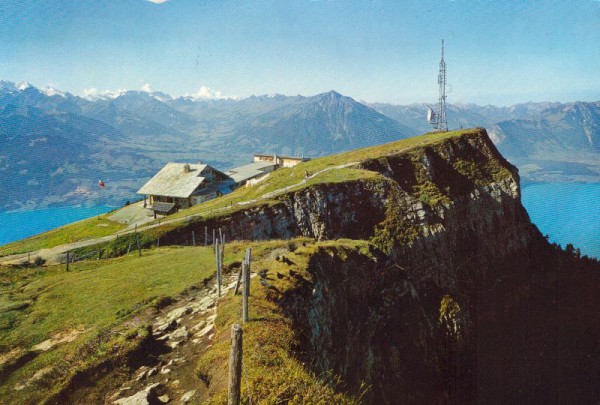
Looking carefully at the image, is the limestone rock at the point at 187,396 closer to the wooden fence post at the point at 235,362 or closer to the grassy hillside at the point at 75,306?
the wooden fence post at the point at 235,362

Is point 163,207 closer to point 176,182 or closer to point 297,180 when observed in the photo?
point 176,182

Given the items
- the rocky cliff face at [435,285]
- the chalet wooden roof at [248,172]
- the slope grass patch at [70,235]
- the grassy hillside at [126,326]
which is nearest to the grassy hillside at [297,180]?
the rocky cliff face at [435,285]

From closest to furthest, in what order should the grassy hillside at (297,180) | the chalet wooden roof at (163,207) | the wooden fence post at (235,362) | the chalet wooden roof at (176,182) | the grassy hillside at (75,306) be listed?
the wooden fence post at (235,362)
the grassy hillside at (75,306)
the grassy hillside at (297,180)
the chalet wooden roof at (163,207)
the chalet wooden roof at (176,182)

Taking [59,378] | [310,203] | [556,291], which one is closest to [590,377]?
[556,291]

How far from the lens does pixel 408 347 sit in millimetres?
29438

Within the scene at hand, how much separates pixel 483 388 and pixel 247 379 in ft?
171

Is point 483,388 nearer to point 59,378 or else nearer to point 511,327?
point 511,327

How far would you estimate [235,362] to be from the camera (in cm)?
882

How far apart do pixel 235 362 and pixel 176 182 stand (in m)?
83.1

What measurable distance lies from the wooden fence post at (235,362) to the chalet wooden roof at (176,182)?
246ft

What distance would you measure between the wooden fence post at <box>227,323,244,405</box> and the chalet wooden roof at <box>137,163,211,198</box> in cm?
7508

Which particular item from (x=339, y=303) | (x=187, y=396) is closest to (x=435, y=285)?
(x=339, y=303)

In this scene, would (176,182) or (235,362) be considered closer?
(235,362)

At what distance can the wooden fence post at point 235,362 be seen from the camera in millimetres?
8719
